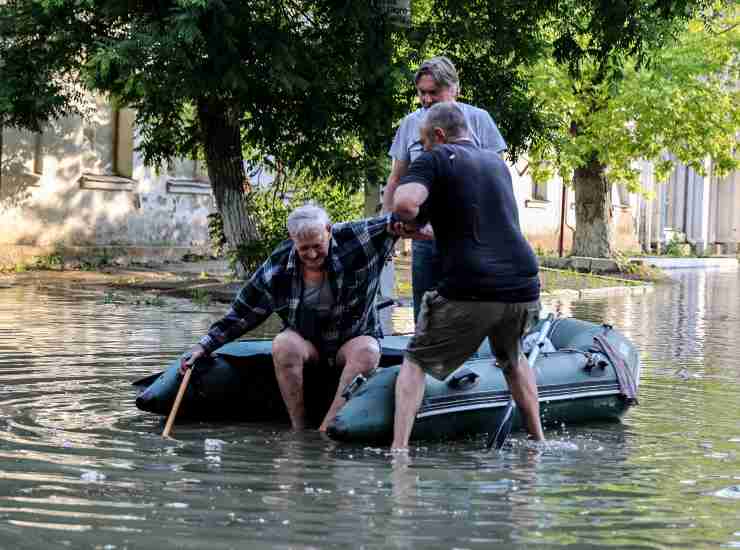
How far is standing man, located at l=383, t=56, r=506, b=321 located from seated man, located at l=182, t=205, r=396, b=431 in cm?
32

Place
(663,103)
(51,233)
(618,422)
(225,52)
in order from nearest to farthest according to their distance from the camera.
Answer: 1. (618,422)
2. (225,52)
3. (51,233)
4. (663,103)

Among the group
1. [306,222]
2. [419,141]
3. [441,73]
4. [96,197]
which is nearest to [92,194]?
[96,197]

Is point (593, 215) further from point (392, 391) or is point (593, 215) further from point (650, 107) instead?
point (392, 391)

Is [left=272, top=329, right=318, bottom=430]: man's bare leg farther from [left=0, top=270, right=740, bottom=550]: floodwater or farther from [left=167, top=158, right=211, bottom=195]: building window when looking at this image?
[left=167, top=158, right=211, bottom=195]: building window

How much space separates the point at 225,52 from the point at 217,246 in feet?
16.1

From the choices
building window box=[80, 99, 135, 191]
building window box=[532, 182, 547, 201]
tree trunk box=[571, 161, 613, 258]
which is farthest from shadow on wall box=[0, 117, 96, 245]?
building window box=[532, 182, 547, 201]

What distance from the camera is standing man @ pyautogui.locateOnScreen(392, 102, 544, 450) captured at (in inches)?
262

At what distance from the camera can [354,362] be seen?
7.50 metres

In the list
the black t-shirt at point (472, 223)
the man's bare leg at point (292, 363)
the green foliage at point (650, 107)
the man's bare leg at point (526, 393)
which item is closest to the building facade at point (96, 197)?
the green foliage at point (650, 107)

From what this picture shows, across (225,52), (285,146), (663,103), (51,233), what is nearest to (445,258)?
(225,52)

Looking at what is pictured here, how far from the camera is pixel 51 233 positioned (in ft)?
72.6

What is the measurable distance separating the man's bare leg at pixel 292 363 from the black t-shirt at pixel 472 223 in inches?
40.1

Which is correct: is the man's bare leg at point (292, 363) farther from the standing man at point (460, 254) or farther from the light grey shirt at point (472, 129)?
the light grey shirt at point (472, 129)

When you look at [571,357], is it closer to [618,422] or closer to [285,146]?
[618,422]
